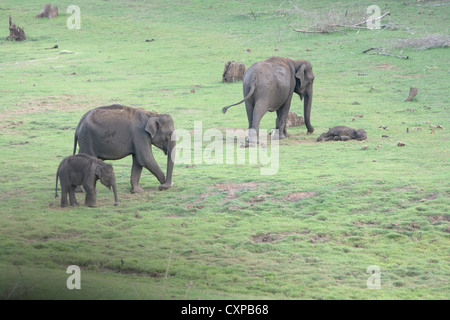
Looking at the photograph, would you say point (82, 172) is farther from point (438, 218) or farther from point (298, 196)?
point (438, 218)

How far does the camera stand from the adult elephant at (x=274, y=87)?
48.4ft

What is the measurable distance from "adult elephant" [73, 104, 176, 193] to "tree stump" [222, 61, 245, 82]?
1218 cm

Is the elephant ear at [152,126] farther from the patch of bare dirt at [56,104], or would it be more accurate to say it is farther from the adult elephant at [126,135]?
the patch of bare dirt at [56,104]

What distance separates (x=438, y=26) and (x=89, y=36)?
16.2 m

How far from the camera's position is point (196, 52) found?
95.6ft

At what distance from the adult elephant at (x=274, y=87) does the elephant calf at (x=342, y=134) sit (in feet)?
3.13

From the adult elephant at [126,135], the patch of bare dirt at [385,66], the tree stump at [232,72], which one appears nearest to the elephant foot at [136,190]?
the adult elephant at [126,135]

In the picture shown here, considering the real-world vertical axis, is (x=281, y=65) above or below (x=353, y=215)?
above

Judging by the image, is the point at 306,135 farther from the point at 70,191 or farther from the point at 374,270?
the point at 374,270

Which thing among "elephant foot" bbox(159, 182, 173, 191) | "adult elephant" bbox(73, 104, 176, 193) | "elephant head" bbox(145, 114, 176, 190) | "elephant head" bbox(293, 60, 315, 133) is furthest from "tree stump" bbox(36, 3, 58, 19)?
"elephant foot" bbox(159, 182, 173, 191)

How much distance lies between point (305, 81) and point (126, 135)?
6075 millimetres

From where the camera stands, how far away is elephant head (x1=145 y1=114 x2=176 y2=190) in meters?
10.7
